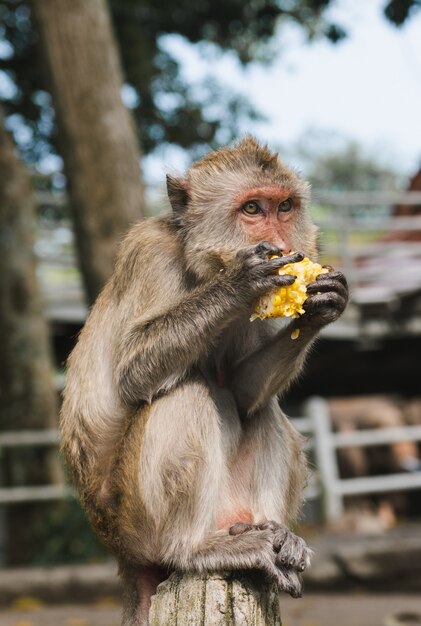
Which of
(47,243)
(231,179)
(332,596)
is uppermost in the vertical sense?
(47,243)

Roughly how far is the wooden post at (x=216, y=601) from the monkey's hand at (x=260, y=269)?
1.19m

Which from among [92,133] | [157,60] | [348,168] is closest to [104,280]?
[92,133]

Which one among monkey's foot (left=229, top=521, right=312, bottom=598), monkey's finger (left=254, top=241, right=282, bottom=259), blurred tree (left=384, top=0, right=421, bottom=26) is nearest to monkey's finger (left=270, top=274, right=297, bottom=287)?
monkey's finger (left=254, top=241, right=282, bottom=259)

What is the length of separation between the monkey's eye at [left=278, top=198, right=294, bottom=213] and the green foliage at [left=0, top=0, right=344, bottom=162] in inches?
399

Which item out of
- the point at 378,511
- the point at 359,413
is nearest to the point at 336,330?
the point at 359,413

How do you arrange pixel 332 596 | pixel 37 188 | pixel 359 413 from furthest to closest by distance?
pixel 37 188, pixel 359 413, pixel 332 596

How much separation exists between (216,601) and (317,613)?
16.3 ft

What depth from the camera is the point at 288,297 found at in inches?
161

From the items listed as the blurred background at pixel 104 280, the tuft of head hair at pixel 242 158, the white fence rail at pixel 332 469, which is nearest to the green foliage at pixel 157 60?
the blurred background at pixel 104 280

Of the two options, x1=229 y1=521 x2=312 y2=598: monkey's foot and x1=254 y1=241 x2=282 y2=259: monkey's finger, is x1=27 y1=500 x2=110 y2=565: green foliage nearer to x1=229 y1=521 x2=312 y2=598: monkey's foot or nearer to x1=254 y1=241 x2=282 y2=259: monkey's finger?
x1=229 y1=521 x2=312 y2=598: monkey's foot

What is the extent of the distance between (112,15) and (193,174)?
10.8 meters

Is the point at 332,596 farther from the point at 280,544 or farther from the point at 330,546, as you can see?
the point at 280,544

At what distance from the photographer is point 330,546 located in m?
9.30

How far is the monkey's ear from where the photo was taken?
15.1 ft
